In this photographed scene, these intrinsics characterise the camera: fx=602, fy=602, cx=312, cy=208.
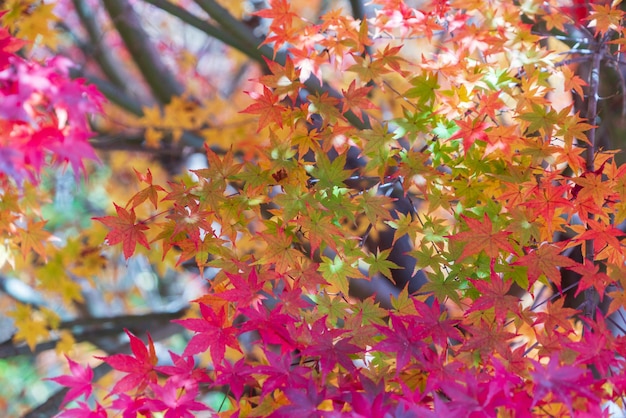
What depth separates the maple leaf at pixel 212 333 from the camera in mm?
1061

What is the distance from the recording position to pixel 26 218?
1.82 meters

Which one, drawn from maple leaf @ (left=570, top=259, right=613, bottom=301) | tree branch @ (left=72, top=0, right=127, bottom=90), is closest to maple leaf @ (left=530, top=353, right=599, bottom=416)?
maple leaf @ (left=570, top=259, right=613, bottom=301)

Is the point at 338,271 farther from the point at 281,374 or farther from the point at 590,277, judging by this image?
the point at 590,277

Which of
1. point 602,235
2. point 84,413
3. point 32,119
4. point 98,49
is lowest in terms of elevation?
point 98,49

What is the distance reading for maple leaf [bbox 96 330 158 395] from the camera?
42.6 inches

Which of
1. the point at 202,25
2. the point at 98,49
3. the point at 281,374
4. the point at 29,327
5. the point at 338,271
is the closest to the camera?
the point at 281,374

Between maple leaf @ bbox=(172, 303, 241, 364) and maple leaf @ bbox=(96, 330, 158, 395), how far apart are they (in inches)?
3.6

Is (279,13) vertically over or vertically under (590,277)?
over

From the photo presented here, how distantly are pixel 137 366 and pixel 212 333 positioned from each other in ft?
0.52

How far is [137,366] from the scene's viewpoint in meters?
1.11

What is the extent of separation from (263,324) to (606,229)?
2.20 feet

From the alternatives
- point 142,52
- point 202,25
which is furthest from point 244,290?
point 142,52

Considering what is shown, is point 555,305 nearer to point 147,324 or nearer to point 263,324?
point 263,324

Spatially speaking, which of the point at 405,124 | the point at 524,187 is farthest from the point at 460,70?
the point at 524,187
